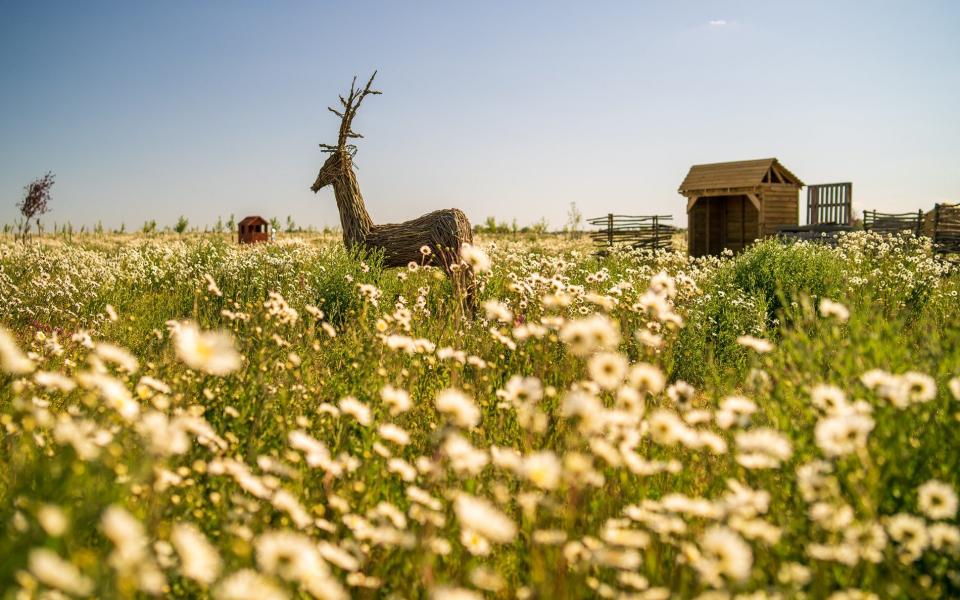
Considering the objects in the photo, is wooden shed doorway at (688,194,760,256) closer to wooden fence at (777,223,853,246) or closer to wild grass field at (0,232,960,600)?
wooden fence at (777,223,853,246)

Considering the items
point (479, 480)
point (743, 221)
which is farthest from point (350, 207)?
point (743, 221)

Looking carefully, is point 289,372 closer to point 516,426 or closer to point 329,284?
point 516,426

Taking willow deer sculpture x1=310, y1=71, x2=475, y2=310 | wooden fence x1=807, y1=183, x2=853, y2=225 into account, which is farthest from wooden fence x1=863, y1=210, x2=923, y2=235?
willow deer sculpture x1=310, y1=71, x2=475, y2=310

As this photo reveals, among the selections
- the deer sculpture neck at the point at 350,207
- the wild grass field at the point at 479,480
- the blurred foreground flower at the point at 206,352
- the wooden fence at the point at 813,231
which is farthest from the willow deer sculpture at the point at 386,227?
the wooden fence at the point at 813,231

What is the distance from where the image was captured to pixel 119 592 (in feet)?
4.59

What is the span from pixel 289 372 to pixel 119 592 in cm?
304

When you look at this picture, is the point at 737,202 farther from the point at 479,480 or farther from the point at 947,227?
the point at 479,480

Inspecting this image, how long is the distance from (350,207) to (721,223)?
778 inches

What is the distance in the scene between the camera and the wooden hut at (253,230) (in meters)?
27.1

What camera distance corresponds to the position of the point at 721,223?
26594mm

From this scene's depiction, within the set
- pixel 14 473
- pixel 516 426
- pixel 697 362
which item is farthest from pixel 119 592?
pixel 697 362

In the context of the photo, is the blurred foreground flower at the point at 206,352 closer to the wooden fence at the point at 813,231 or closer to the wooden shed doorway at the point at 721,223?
the wooden fence at the point at 813,231

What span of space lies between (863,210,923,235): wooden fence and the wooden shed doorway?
3751 millimetres

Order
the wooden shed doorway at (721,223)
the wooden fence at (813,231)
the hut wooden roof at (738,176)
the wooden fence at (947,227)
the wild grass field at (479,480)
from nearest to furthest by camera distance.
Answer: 1. the wild grass field at (479,480)
2. the wooden fence at (947,227)
3. the wooden fence at (813,231)
4. the hut wooden roof at (738,176)
5. the wooden shed doorway at (721,223)
